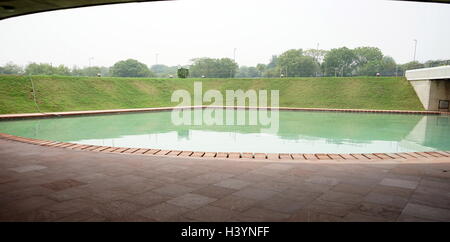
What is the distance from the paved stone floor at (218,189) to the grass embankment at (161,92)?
49.1 feet

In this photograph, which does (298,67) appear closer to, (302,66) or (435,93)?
(302,66)

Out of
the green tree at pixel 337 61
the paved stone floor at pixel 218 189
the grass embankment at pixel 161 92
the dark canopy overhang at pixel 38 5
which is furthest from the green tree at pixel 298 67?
the paved stone floor at pixel 218 189

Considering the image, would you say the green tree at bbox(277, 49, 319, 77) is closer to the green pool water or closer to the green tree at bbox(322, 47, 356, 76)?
the green tree at bbox(322, 47, 356, 76)

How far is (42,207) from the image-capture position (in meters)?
2.92

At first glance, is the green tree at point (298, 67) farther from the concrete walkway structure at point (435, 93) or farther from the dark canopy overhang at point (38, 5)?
the dark canopy overhang at point (38, 5)

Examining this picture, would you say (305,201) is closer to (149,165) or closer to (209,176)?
Result: (209,176)

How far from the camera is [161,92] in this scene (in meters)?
26.2

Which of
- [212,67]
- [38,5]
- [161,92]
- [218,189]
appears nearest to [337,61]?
[212,67]

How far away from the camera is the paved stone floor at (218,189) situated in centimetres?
279

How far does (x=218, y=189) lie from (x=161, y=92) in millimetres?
23676

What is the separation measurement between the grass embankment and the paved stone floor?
15.0 meters

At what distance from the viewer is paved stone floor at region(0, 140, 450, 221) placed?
2.79m
